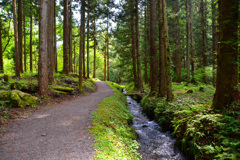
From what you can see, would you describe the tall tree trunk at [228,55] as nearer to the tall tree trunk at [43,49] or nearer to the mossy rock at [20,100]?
the mossy rock at [20,100]

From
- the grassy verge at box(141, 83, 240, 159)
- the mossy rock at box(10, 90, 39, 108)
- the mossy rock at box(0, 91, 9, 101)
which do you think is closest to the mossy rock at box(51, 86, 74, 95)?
the mossy rock at box(10, 90, 39, 108)

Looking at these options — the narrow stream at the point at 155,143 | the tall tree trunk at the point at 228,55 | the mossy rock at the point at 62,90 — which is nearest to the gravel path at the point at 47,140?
the narrow stream at the point at 155,143

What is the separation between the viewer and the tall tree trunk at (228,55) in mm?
4406

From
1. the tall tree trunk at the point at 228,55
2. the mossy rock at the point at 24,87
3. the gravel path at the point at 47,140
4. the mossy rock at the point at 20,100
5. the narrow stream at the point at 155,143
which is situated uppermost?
the tall tree trunk at the point at 228,55

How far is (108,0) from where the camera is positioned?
15398mm

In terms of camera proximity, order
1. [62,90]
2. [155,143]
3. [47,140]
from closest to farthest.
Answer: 1. [47,140]
2. [155,143]
3. [62,90]

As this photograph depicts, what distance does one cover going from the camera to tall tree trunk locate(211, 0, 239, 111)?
4.41 metres

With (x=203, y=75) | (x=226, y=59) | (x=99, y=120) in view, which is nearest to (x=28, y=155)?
(x=99, y=120)

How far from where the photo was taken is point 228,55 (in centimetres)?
455

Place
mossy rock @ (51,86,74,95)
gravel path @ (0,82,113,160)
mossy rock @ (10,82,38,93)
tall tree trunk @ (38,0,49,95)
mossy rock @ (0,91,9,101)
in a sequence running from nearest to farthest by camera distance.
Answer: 1. gravel path @ (0,82,113,160)
2. mossy rock @ (0,91,9,101)
3. mossy rock @ (10,82,38,93)
4. tall tree trunk @ (38,0,49,95)
5. mossy rock @ (51,86,74,95)

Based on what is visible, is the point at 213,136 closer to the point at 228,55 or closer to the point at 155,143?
the point at 155,143

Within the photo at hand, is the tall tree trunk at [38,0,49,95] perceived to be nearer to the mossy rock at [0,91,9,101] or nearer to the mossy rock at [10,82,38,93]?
the mossy rock at [10,82,38,93]

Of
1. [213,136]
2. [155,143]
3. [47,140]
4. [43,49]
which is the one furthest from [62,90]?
[213,136]

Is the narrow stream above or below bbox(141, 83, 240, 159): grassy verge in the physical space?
below
